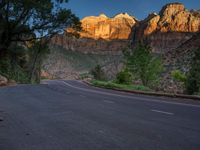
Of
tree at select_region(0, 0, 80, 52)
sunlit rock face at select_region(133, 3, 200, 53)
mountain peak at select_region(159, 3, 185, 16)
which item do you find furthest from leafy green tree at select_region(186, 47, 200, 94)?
mountain peak at select_region(159, 3, 185, 16)

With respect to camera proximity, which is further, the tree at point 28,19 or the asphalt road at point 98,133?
the tree at point 28,19

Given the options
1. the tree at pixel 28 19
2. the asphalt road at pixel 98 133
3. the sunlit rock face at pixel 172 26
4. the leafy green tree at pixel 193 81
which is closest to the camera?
the asphalt road at pixel 98 133

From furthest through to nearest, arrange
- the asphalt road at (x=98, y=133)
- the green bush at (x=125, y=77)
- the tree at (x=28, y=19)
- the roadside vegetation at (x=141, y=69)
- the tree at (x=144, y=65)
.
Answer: the tree at (x=144, y=65) → the roadside vegetation at (x=141, y=69) → the green bush at (x=125, y=77) → the tree at (x=28, y=19) → the asphalt road at (x=98, y=133)

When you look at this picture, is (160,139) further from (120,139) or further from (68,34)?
(68,34)

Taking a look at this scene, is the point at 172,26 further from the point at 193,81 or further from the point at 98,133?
the point at 98,133

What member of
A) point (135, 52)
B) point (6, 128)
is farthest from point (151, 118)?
point (135, 52)

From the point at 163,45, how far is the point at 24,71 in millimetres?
127594

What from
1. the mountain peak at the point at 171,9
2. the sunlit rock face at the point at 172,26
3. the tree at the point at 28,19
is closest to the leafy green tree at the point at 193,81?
the tree at the point at 28,19

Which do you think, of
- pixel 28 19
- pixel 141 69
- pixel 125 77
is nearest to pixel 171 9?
pixel 141 69

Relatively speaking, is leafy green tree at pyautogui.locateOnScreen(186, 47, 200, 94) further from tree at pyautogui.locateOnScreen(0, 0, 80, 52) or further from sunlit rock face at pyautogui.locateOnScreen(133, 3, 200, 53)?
sunlit rock face at pyautogui.locateOnScreen(133, 3, 200, 53)

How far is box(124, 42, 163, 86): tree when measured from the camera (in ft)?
112

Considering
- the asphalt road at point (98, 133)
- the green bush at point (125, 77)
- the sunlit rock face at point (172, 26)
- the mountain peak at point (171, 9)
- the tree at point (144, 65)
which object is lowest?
the asphalt road at point (98, 133)

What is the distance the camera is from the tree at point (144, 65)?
3400 centimetres

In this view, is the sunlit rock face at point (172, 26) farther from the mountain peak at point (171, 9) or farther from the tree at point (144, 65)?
the tree at point (144, 65)
